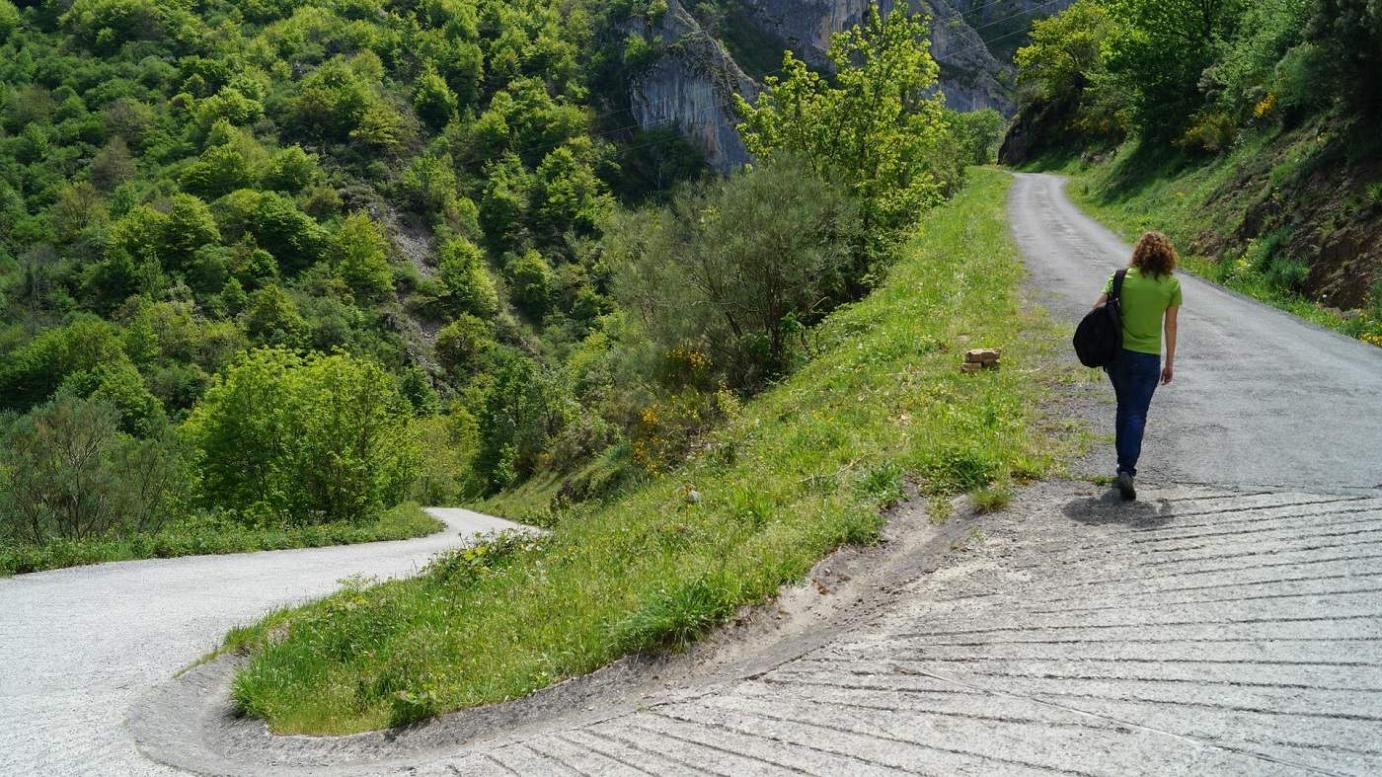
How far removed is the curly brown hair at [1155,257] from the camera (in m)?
5.78

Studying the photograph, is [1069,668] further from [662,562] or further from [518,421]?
[518,421]

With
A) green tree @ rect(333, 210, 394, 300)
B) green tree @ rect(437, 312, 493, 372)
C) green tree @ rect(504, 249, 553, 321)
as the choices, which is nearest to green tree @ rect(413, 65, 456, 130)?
green tree @ rect(504, 249, 553, 321)

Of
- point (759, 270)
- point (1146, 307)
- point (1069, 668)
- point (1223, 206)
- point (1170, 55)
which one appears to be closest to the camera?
point (1069, 668)

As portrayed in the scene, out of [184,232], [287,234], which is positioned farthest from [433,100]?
[184,232]

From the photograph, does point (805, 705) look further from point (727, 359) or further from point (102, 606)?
point (727, 359)

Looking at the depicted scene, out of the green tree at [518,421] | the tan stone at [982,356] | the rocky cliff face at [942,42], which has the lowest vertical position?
the green tree at [518,421]

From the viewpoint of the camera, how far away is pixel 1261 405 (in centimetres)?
722

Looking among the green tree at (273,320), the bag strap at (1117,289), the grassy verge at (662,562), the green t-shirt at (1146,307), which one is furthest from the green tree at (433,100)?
the green t-shirt at (1146,307)

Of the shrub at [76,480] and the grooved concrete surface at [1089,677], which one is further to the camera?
the shrub at [76,480]

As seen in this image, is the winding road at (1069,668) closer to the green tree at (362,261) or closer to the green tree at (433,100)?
the green tree at (362,261)

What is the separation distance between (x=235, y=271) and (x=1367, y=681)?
9896 centimetres

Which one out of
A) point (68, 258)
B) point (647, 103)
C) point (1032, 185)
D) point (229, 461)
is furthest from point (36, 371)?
point (647, 103)

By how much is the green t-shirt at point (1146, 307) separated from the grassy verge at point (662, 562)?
1.30 m

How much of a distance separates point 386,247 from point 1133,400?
348ft
